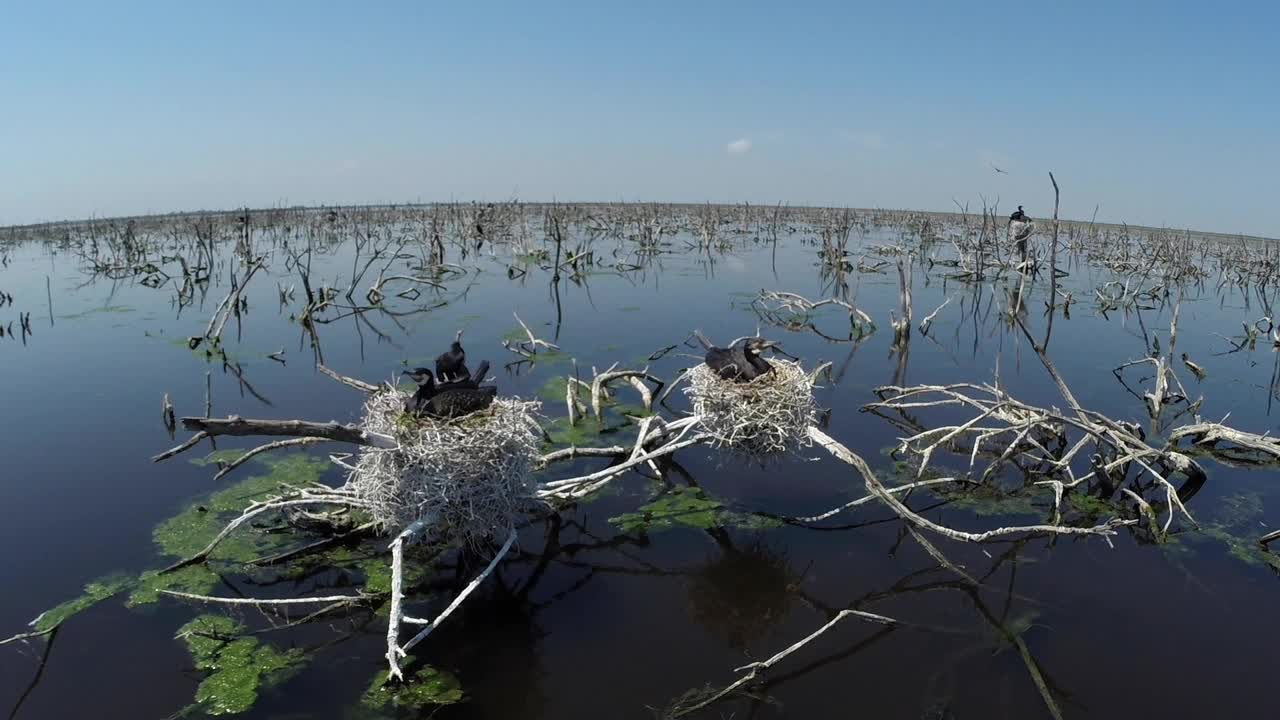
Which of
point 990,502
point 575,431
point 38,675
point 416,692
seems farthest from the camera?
point 575,431

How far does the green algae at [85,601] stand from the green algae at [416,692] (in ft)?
7.98

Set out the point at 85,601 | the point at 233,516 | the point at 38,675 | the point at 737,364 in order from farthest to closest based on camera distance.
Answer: the point at 233,516, the point at 737,364, the point at 85,601, the point at 38,675

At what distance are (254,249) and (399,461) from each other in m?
31.8

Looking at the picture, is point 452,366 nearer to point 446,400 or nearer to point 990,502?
point 446,400

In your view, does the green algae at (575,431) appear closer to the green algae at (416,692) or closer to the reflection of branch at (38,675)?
the green algae at (416,692)

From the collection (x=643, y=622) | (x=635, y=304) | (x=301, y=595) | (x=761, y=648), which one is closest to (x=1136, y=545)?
(x=761, y=648)

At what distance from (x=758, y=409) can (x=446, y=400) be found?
7.64 feet

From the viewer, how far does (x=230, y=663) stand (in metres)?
4.47

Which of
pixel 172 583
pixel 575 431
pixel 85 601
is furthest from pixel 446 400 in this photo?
pixel 575 431

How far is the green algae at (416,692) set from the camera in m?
4.16

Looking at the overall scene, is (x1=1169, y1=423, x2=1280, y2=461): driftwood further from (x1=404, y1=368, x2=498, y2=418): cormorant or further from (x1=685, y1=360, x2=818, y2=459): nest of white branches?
(x1=404, y1=368, x2=498, y2=418): cormorant

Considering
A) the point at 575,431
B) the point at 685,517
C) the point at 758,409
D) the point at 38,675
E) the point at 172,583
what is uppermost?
the point at 758,409

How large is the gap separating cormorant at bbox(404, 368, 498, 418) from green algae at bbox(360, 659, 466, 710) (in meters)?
1.62

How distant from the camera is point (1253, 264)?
25188 millimetres
